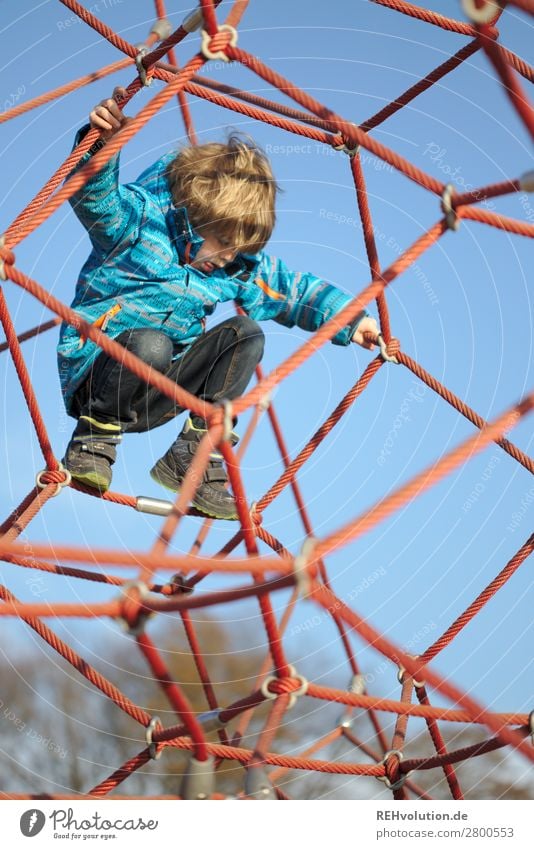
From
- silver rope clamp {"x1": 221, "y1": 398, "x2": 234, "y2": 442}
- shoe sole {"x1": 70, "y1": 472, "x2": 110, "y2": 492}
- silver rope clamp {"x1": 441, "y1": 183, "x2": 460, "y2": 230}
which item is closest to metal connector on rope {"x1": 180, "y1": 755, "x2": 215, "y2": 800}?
silver rope clamp {"x1": 221, "y1": 398, "x2": 234, "y2": 442}

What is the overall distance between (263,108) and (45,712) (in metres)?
4.43

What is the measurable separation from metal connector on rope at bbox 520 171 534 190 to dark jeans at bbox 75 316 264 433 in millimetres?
720

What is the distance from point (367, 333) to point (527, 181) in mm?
830

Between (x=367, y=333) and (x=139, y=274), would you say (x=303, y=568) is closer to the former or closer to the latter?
(x=139, y=274)

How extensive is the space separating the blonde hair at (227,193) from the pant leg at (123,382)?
0.25 meters

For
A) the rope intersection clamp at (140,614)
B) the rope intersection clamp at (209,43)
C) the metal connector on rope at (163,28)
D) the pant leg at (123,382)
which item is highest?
the metal connector on rope at (163,28)

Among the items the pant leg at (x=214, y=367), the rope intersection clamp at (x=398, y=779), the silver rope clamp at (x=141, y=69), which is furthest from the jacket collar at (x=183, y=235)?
the rope intersection clamp at (x=398, y=779)

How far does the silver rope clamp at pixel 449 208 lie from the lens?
Result: 1594mm

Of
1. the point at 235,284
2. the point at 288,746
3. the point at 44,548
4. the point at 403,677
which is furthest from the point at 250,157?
the point at 288,746

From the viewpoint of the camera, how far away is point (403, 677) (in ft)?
7.45

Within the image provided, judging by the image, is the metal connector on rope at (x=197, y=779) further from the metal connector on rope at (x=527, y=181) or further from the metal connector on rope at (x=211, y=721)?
the metal connector on rope at (x=527, y=181)
